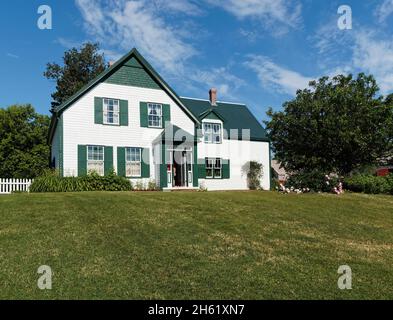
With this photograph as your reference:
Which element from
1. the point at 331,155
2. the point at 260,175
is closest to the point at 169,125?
the point at 260,175

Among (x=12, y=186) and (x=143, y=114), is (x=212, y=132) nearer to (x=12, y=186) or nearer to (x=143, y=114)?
(x=143, y=114)

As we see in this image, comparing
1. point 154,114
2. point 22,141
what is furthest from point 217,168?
point 22,141

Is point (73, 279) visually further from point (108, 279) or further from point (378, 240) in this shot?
point (378, 240)

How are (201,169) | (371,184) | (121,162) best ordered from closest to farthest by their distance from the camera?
(121,162), (371,184), (201,169)

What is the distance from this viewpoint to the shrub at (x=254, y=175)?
26.6 m

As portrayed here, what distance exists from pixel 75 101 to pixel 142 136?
4.17 metres

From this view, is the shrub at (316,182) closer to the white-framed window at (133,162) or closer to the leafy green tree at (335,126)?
the leafy green tree at (335,126)

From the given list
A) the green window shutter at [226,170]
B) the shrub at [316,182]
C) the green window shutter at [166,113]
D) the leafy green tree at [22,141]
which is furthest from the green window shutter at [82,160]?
the leafy green tree at [22,141]

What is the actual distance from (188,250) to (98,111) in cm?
1506

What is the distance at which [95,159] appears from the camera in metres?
20.2

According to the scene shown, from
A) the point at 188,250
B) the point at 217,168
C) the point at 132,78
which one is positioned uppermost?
the point at 132,78

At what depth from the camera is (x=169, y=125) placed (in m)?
22.3

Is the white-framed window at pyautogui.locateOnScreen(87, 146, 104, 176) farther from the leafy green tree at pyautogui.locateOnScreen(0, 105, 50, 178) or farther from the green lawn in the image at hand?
the leafy green tree at pyautogui.locateOnScreen(0, 105, 50, 178)
